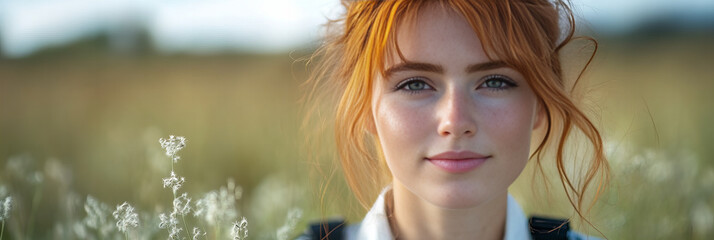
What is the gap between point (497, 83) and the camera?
2.08 metres

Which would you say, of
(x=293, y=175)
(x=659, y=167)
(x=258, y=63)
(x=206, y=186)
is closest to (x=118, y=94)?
(x=258, y=63)

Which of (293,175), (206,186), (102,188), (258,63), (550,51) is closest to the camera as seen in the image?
(550,51)

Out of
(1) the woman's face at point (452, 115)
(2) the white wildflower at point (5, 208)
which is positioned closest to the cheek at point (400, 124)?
(1) the woman's face at point (452, 115)

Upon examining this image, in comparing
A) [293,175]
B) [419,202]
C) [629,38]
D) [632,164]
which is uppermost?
[629,38]

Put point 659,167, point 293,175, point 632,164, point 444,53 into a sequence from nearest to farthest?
point 444,53 < point 632,164 < point 659,167 < point 293,175

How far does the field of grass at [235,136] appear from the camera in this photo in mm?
3445

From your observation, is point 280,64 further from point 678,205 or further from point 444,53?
point 444,53

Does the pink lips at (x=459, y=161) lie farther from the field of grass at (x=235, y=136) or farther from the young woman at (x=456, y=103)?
the field of grass at (x=235, y=136)

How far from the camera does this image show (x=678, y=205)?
3785 mm

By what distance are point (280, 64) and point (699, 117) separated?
4690 millimetres

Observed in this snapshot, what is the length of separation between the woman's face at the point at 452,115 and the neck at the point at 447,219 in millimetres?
184

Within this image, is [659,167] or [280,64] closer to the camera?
[659,167]

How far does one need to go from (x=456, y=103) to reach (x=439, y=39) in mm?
211

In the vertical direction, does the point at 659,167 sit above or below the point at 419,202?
above
